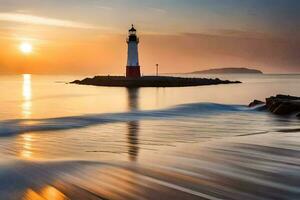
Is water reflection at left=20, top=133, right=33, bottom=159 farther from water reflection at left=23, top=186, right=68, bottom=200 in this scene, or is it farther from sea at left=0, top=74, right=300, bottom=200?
water reflection at left=23, top=186, right=68, bottom=200

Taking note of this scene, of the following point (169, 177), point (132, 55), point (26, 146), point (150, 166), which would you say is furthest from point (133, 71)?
point (169, 177)

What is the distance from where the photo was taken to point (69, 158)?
403 inches

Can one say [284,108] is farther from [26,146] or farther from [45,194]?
[45,194]

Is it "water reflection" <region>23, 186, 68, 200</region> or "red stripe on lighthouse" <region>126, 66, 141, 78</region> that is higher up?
"red stripe on lighthouse" <region>126, 66, 141, 78</region>

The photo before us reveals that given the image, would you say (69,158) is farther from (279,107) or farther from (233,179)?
(279,107)

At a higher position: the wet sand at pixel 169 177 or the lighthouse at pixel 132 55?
the lighthouse at pixel 132 55

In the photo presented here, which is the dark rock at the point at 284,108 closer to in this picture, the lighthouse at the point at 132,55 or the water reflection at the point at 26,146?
the water reflection at the point at 26,146

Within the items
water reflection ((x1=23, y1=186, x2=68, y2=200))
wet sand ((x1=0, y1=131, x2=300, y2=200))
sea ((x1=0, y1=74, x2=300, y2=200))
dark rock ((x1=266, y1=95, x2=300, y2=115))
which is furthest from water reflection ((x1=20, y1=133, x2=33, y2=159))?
dark rock ((x1=266, y1=95, x2=300, y2=115))

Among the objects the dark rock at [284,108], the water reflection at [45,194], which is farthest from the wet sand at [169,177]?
the dark rock at [284,108]

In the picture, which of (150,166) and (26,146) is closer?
(150,166)

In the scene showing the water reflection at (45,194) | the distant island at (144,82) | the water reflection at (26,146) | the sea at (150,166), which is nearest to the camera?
the water reflection at (45,194)

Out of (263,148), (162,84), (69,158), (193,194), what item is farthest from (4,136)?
(162,84)

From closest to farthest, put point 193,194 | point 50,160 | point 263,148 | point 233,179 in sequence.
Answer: point 193,194 < point 233,179 < point 50,160 < point 263,148

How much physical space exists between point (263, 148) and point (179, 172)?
3857mm
